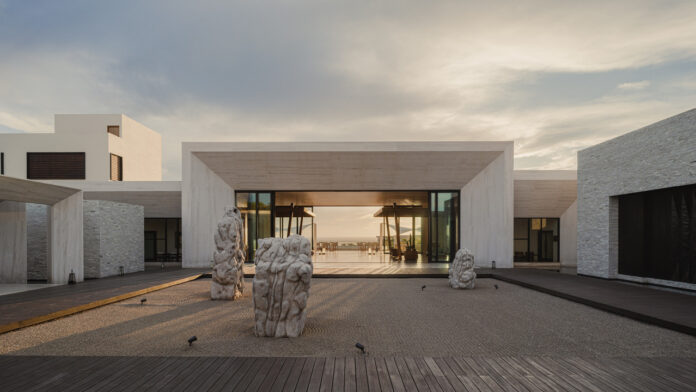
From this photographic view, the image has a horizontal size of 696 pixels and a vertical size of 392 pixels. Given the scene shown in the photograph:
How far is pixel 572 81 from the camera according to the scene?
1279 cm

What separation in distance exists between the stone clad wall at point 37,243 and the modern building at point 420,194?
6cm

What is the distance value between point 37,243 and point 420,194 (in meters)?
14.3

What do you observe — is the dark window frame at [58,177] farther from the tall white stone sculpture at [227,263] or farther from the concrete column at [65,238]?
the tall white stone sculpture at [227,263]

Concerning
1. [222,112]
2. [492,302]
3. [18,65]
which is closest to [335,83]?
[222,112]

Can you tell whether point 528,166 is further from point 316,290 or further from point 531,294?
point 316,290

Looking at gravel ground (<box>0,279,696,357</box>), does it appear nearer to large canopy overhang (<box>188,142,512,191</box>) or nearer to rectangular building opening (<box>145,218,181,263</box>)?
large canopy overhang (<box>188,142,512,191</box>)

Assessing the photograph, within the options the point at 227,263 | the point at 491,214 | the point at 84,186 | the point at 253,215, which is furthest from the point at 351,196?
the point at 84,186

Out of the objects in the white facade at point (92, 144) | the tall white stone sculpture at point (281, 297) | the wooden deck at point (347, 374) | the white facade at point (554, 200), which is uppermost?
the white facade at point (92, 144)

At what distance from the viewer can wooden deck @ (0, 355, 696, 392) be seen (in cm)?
348

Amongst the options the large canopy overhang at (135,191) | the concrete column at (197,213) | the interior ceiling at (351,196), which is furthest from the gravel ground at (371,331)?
the interior ceiling at (351,196)

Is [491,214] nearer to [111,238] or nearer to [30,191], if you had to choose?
[111,238]

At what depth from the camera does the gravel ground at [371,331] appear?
182 inches

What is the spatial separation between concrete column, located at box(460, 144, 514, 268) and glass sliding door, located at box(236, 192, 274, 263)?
28.0ft

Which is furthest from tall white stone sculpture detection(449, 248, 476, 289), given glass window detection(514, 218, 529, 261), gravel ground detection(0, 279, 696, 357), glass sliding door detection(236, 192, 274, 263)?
glass window detection(514, 218, 529, 261)
